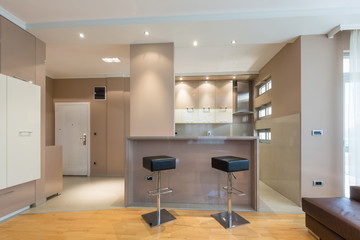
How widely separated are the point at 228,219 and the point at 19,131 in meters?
3.03

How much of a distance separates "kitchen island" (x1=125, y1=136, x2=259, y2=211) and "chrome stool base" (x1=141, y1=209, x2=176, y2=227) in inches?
11.8

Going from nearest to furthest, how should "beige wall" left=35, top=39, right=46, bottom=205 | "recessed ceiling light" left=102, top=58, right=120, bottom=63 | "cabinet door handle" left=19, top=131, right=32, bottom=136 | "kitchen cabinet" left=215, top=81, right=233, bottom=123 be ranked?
"cabinet door handle" left=19, top=131, right=32, bottom=136
"beige wall" left=35, top=39, right=46, bottom=205
"recessed ceiling light" left=102, top=58, right=120, bottom=63
"kitchen cabinet" left=215, top=81, right=233, bottom=123

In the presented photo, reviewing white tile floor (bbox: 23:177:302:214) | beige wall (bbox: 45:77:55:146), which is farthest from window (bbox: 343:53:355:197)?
beige wall (bbox: 45:77:55:146)

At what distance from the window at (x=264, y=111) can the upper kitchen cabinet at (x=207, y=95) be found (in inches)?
51.1

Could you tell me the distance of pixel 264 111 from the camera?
479cm

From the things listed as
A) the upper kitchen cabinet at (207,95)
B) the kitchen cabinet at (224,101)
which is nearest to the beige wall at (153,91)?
the upper kitchen cabinet at (207,95)

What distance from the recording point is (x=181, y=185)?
9.58 feet

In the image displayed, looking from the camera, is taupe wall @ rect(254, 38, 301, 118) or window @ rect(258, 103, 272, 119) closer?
taupe wall @ rect(254, 38, 301, 118)

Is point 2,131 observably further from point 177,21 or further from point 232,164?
point 232,164

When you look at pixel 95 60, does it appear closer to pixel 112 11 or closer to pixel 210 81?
pixel 112 11

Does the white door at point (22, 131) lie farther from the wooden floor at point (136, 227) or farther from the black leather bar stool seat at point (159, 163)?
the black leather bar stool seat at point (159, 163)

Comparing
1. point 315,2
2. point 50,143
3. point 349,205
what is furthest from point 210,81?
point 50,143

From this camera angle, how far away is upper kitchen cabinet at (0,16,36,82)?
96.2 inches

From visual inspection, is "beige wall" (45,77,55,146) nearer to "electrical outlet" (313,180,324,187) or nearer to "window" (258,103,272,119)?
"window" (258,103,272,119)
